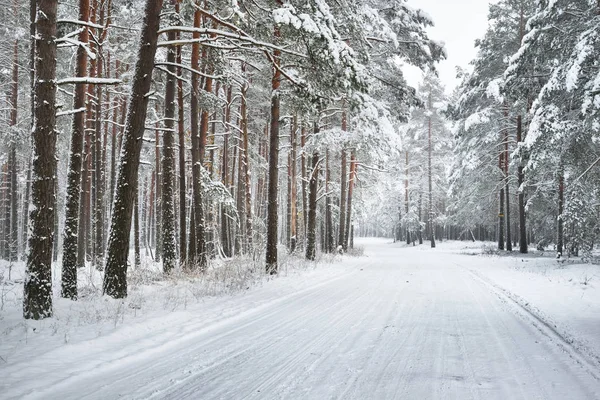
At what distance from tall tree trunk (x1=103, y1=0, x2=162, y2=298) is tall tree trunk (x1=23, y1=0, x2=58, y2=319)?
49.5 inches

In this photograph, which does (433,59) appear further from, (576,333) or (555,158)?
(576,333)

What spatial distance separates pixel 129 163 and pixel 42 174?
1.61m

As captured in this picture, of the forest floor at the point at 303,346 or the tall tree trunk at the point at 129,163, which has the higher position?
the tall tree trunk at the point at 129,163

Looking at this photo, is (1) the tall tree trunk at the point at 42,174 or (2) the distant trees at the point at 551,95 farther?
(2) the distant trees at the point at 551,95

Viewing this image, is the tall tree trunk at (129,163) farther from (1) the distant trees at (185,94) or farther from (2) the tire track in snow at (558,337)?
(2) the tire track in snow at (558,337)

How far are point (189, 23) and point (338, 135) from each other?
25.8 ft

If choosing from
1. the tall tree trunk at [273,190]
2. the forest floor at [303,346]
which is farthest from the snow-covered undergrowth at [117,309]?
the tall tree trunk at [273,190]

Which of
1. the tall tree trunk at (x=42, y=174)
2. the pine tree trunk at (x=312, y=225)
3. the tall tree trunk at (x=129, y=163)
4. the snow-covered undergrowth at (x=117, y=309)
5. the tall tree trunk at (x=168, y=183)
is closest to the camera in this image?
the snow-covered undergrowth at (x=117, y=309)

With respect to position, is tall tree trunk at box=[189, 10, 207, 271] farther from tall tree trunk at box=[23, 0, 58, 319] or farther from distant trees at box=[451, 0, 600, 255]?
distant trees at box=[451, 0, 600, 255]

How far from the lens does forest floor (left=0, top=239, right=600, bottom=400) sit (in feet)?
11.5

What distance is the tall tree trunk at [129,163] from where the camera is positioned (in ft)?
22.6

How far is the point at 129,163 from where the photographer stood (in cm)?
697

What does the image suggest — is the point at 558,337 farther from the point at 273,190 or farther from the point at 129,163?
the point at 273,190

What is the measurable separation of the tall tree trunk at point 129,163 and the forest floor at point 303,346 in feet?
1.95
